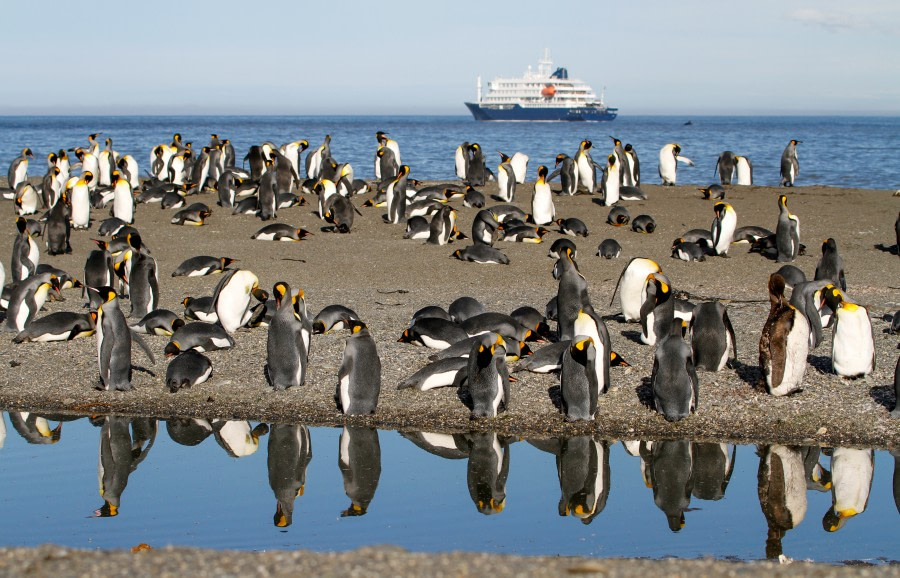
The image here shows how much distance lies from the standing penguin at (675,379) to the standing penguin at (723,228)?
23.1ft

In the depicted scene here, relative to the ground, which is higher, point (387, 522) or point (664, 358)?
point (664, 358)

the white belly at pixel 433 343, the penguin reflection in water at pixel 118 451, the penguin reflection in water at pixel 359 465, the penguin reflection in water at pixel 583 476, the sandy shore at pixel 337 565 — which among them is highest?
the sandy shore at pixel 337 565

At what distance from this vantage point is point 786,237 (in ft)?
45.3

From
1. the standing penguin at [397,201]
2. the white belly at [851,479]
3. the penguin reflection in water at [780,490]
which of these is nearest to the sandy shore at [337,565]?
the penguin reflection in water at [780,490]

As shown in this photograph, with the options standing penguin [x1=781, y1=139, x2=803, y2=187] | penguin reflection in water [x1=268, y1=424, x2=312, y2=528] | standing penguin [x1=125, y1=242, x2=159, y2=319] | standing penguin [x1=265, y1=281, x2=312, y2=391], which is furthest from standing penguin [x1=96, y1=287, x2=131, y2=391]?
standing penguin [x1=781, y1=139, x2=803, y2=187]

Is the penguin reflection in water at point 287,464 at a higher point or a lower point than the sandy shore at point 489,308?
lower

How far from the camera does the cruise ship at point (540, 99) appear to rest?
103m

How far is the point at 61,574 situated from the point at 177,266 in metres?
10.0

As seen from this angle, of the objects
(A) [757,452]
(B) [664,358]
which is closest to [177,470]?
(B) [664,358]

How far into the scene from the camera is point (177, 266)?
544 inches

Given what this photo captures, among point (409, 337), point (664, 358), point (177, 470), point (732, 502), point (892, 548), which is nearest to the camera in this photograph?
point (892, 548)

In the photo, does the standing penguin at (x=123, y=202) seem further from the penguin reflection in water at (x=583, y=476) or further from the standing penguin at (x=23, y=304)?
the penguin reflection in water at (x=583, y=476)

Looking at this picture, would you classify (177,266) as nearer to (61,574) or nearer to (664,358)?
(664,358)

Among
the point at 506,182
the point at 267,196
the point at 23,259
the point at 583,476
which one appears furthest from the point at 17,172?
the point at 583,476
